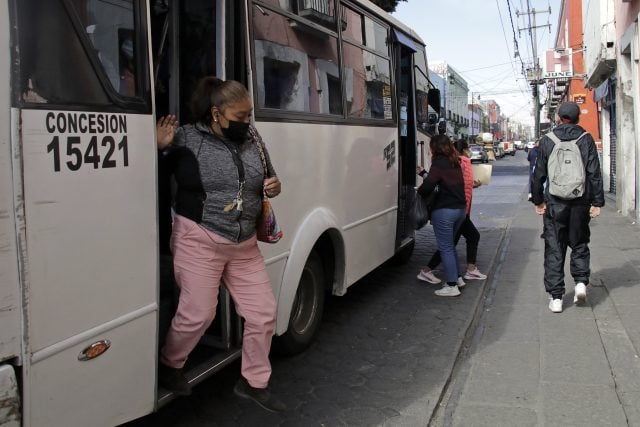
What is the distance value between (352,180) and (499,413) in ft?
7.34

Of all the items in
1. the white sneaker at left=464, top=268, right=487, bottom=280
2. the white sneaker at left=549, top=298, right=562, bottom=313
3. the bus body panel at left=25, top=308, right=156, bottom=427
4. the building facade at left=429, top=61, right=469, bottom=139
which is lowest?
the white sneaker at left=549, top=298, right=562, bottom=313

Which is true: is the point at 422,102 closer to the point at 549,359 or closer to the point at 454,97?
the point at 549,359

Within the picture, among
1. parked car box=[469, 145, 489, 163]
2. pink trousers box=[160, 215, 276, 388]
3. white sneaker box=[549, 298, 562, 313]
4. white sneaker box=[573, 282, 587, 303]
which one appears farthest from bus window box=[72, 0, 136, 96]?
parked car box=[469, 145, 489, 163]

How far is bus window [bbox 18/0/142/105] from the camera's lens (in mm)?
2133

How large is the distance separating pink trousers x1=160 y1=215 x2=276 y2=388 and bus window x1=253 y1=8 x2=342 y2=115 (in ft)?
3.58

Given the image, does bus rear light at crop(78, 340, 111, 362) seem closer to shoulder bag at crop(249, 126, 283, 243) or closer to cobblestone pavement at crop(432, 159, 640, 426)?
shoulder bag at crop(249, 126, 283, 243)

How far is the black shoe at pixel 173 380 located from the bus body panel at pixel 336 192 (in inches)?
38.3

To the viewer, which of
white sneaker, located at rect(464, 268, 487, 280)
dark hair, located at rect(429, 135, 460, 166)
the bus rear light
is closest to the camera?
the bus rear light

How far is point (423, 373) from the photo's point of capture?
167 inches

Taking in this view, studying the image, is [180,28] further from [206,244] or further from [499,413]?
[499,413]

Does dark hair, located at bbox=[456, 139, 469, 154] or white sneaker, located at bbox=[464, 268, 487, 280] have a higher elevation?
dark hair, located at bbox=[456, 139, 469, 154]

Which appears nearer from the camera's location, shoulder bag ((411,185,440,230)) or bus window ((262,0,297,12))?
bus window ((262,0,297,12))

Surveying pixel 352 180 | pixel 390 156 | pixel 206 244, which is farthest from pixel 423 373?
pixel 390 156

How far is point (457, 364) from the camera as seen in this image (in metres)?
4.42
